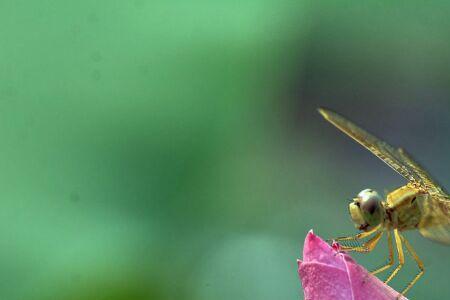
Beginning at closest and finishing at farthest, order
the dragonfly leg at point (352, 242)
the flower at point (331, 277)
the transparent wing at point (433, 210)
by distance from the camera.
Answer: the flower at point (331, 277), the dragonfly leg at point (352, 242), the transparent wing at point (433, 210)

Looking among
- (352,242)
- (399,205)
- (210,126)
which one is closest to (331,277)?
(352,242)

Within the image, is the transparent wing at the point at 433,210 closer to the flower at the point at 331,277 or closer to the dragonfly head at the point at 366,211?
the dragonfly head at the point at 366,211

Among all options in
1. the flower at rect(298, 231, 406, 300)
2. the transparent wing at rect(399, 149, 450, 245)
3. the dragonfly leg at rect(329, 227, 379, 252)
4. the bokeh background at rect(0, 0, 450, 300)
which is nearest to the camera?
the flower at rect(298, 231, 406, 300)

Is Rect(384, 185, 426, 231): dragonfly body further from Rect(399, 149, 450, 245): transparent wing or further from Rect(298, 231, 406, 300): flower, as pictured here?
Rect(298, 231, 406, 300): flower

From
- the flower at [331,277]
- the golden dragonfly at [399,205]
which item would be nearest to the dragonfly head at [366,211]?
the golden dragonfly at [399,205]

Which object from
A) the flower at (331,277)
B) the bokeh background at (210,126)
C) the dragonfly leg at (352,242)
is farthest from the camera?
the bokeh background at (210,126)

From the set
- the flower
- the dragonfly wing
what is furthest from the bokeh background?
the flower

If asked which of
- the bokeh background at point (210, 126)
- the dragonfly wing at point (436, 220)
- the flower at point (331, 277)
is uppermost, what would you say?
the flower at point (331, 277)
